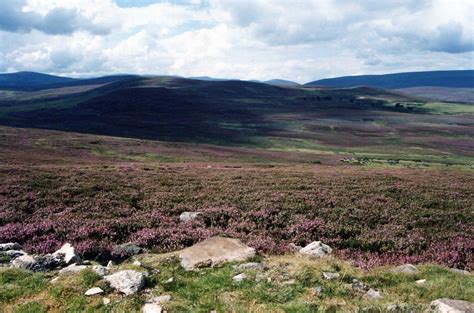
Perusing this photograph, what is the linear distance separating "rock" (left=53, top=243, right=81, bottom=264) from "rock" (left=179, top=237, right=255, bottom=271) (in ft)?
11.9

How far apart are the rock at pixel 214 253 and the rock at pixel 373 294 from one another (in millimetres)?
4297

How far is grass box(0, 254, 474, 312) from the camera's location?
34.7 ft

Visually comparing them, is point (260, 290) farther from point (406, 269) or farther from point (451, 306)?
point (406, 269)

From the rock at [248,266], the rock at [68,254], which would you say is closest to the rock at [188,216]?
the rock at [68,254]

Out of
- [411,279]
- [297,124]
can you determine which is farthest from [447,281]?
[297,124]

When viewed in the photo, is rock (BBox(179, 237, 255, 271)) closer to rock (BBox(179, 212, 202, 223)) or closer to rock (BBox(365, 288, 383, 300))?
rock (BBox(365, 288, 383, 300))

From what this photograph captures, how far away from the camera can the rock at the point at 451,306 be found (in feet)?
32.7

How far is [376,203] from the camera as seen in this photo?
25.1m

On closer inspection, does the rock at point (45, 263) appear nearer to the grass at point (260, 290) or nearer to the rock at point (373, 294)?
the grass at point (260, 290)

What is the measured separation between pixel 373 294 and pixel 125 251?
368 inches

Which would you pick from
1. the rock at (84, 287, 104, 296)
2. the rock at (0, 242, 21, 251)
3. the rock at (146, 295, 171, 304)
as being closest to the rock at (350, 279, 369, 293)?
the rock at (146, 295, 171, 304)

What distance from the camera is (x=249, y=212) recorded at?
2241 cm

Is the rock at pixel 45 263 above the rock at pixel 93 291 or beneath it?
beneath

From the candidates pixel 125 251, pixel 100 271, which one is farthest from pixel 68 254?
pixel 100 271
